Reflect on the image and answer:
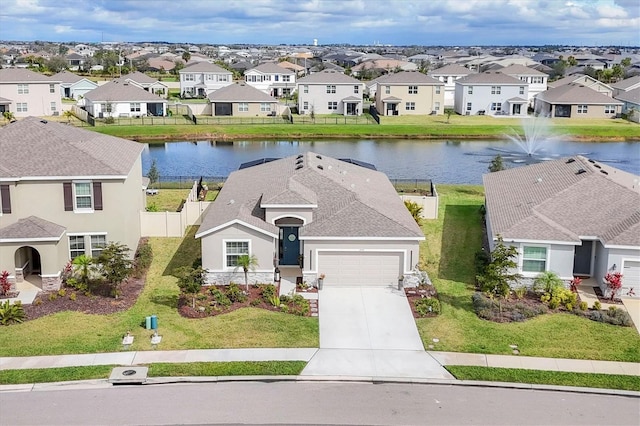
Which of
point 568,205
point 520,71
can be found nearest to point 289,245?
point 568,205

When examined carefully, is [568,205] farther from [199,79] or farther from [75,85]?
[199,79]

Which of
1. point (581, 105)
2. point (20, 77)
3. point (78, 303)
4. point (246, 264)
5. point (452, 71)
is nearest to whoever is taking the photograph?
point (78, 303)

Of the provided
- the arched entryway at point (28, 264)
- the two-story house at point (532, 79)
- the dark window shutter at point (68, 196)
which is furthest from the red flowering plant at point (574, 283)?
the two-story house at point (532, 79)

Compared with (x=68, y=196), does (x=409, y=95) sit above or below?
above

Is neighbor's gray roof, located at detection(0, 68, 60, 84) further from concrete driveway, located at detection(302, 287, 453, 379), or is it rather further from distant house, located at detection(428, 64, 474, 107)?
concrete driveway, located at detection(302, 287, 453, 379)

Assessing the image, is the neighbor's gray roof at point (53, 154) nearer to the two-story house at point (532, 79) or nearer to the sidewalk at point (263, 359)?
the sidewalk at point (263, 359)

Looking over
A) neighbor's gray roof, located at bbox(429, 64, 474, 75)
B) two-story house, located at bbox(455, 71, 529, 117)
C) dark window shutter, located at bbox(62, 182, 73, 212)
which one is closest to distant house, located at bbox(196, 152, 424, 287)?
dark window shutter, located at bbox(62, 182, 73, 212)
